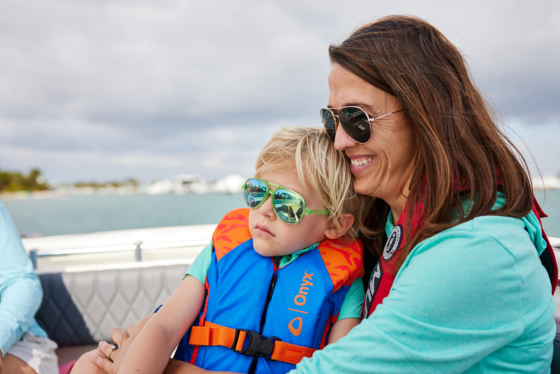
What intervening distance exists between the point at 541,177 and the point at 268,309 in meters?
1.20

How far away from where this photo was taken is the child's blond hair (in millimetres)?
1651

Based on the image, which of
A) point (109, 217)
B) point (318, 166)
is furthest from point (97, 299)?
point (109, 217)

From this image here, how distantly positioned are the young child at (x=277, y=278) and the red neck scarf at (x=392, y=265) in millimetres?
216

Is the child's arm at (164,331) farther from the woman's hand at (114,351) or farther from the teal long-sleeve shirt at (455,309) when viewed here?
the teal long-sleeve shirt at (455,309)

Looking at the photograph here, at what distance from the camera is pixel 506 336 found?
958 mm

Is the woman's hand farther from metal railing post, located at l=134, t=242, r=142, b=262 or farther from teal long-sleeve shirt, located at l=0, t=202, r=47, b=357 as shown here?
metal railing post, located at l=134, t=242, r=142, b=262

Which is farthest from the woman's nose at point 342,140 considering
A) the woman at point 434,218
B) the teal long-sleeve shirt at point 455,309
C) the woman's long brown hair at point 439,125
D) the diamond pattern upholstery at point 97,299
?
the diamond pattern upholstery at point 97,299

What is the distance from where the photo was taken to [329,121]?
5.21 feet

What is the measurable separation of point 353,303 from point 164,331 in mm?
835

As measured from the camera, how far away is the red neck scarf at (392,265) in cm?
123

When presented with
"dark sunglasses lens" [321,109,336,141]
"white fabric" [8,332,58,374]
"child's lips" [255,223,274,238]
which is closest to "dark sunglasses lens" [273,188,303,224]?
"child's lips" [255,223,274,238]

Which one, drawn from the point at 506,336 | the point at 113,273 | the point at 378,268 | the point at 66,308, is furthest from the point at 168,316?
the point at 66,308

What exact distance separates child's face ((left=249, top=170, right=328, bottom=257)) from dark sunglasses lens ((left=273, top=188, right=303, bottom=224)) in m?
0.04

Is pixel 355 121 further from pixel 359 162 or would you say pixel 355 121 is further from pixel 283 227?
pixel 283 227
